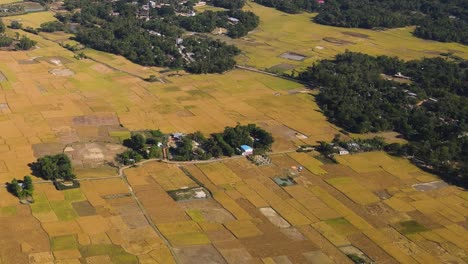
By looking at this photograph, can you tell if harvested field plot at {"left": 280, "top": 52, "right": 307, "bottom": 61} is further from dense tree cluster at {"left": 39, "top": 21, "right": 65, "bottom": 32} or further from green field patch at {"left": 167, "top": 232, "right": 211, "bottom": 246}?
green field patch at {"left": 167, "top": 232, "right": 211, "bottom": 246}

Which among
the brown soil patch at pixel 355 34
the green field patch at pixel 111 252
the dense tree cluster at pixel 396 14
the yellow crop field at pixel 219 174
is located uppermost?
the dense tree cluster at pixel 396 14

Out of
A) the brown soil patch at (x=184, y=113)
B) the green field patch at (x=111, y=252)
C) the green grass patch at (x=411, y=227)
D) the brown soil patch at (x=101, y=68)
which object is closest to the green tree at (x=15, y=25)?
the brown soil patch at (x=101, y=68)

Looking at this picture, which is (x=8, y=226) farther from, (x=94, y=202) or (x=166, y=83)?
(x=166, y=83)

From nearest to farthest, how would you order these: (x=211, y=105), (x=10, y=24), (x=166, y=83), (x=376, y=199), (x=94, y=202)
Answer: (x=94, y=202)
(x=376, y=199)
(x=211, y=105)
(x=166, y=83)
(x=10, y=24)

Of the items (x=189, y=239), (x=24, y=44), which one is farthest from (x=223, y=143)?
(x=24, y=44)

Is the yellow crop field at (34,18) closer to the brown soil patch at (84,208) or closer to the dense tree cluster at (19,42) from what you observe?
the dense tree cluster at (19,42)

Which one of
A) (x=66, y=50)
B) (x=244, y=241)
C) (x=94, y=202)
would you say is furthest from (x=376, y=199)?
(x=66, y=50)
